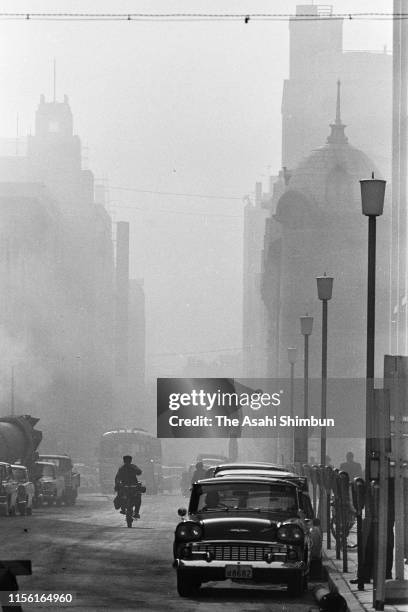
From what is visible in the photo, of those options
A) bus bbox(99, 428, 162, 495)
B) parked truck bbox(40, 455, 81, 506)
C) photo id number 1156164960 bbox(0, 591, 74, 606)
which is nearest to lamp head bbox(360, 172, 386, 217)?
photo id number 1156164960 bbox(0, 591, 74, 606)

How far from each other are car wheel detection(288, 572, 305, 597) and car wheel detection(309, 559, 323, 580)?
2.51 m

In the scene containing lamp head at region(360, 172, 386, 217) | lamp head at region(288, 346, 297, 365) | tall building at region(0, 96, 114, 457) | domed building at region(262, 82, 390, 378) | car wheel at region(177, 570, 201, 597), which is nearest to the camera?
car wheel at region(177, 570, 201, 597)

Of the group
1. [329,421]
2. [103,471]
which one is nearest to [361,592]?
[103,471]

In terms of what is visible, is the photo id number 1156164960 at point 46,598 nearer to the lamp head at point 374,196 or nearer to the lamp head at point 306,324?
the lamp head at point 374,196

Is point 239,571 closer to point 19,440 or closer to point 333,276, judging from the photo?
point 19,440

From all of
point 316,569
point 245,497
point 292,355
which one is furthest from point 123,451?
point 245,497

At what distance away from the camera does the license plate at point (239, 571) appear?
15070mm

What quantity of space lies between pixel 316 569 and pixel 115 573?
2.56 meters

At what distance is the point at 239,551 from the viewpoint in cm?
1525

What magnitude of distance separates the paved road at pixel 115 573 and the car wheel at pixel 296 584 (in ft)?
0.37

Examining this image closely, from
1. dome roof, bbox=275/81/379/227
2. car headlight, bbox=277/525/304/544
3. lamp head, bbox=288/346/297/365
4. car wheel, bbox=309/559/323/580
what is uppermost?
dome roof, bbox=275/81/379/227

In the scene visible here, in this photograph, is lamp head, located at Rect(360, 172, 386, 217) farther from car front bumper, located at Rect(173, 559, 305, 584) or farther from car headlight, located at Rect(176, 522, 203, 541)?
car front bumper, located at Rect(173, 559, 305, 584)

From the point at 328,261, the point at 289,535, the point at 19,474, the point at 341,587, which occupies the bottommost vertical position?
the point at 19,474

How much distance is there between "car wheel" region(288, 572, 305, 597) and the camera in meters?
15.4
